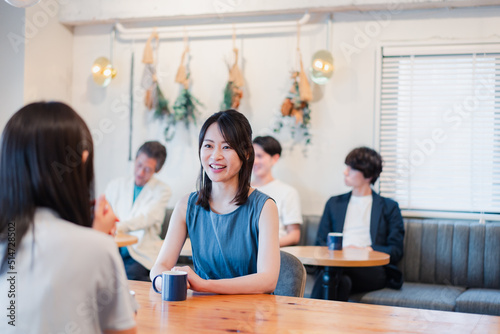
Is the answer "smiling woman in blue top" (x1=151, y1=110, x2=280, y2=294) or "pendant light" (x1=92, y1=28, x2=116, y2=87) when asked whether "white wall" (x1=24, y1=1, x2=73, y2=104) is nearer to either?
"pendant light" (x1=92, y1=28, x2=116, y2=87)

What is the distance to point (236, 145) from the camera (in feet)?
7.41

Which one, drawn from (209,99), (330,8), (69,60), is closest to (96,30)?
(69,60)

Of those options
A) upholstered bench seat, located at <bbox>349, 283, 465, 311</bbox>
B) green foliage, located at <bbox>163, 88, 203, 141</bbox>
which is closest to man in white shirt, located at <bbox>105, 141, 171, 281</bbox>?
green foliage, located at <bbox>163, 88, 203, 141</bbox>

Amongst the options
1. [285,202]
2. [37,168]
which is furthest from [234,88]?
[37,168]

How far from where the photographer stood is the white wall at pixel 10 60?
471cm

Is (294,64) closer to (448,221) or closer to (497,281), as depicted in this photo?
(448,221)

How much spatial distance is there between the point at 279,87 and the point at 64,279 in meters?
3.83

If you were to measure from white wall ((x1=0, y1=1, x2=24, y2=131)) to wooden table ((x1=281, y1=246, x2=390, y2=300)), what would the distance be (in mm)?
2786

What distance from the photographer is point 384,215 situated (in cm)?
405

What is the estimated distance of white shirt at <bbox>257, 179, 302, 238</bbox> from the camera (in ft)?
14.0

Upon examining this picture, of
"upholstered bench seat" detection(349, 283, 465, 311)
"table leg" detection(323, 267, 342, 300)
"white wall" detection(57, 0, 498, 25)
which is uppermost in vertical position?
"white wall" detection(57, 0, 498, 25)

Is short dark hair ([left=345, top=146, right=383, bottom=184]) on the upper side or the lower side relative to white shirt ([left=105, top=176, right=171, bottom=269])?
upper

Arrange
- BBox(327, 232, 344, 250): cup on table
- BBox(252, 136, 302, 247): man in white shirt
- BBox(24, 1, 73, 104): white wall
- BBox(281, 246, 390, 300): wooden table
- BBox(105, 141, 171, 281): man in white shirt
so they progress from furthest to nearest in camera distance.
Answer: BBox(24, 1, 73, 104): white wall, BBox(252, 136, 302, 247): man in white shirt, BBox(105, 141, 171, 281): man in white shirt, BBox(327, 232, 344, 250): cup on table, BBox(281, 246, 390, 300): wooden table

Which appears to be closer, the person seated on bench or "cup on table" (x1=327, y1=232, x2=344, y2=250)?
"cup on table" (x1=327, y1=232, x2=344, y2=250)
